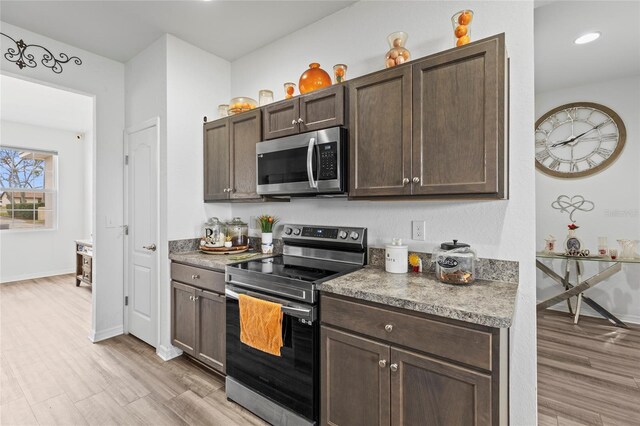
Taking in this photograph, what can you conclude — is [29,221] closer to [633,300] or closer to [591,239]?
[591,239]

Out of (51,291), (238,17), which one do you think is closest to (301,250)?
(238,17)

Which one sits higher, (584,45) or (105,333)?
A: (584,45)

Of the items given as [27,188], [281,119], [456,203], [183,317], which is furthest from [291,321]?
[27,188]

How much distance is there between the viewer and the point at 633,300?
353 cm

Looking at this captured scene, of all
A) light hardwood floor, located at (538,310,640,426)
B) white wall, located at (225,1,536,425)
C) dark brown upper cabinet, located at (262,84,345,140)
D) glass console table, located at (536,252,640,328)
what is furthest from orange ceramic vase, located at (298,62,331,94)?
glass console table, located at (536,252,640,328)

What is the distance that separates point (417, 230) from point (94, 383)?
8.80 feet

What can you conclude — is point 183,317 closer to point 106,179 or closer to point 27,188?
point 106,179

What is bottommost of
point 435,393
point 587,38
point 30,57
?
point 435,393

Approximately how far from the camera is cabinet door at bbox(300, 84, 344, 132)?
2006 mm

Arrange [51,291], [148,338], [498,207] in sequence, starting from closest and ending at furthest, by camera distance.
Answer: [498,207] → [148,338] → [51,291]

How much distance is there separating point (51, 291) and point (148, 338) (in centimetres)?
320

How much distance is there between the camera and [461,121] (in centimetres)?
157

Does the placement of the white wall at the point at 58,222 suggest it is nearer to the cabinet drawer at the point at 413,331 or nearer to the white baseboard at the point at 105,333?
the white baseboard at the point at 105,333

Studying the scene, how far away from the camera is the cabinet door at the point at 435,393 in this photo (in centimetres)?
120
